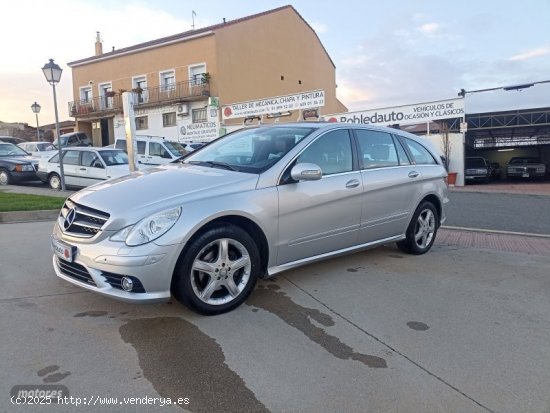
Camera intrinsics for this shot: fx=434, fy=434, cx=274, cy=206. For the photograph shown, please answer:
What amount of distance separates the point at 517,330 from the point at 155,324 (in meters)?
2.94

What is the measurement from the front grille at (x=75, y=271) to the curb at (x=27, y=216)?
5.06 m

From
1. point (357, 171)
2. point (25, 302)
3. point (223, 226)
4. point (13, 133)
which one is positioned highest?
point (13, 133)

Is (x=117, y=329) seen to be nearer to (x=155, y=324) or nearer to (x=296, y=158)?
(x=155, y=324)

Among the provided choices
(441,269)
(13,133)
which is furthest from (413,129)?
(13,133)

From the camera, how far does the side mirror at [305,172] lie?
3990 mm

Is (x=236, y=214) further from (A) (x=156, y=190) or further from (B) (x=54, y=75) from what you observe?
(B) (x=54, y=75)

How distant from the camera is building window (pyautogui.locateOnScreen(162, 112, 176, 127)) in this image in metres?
34.0

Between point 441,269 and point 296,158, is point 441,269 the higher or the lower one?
the lower one

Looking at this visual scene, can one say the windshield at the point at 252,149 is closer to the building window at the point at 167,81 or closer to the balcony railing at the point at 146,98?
the balcony railing at the point at 146,98

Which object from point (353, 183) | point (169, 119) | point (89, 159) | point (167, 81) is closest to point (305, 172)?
point (353, 183)

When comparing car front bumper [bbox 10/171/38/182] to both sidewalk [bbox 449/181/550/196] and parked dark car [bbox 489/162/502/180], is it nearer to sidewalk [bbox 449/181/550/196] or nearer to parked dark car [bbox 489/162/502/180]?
sidewalk [bbox 449/181/550/196]

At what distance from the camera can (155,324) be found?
3.51 metres

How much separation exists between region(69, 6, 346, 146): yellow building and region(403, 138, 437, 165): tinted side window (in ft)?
72.2

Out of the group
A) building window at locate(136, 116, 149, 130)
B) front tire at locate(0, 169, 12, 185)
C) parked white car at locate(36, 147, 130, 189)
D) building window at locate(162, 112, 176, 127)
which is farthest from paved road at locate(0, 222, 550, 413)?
building window at locate(136, 116, 149, 130)
